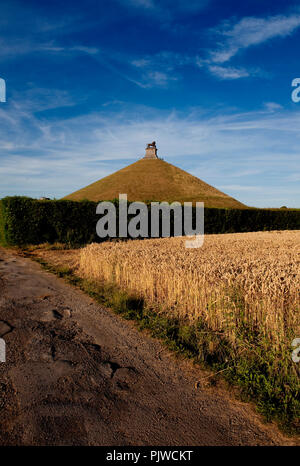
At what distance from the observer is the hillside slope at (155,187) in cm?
7806

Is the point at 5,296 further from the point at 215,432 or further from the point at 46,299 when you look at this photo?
the point at 215,432

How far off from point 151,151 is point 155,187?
1609 inches

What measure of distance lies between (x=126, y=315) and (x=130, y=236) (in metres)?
14.6

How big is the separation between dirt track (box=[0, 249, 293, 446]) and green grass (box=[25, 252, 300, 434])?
181 millimetres

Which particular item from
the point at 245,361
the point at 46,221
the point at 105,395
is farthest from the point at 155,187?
the point at 105,395

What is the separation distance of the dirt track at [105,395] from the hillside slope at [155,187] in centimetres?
6650

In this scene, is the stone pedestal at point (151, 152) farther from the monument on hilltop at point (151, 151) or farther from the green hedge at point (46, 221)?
the green hedge at point (46, 221)

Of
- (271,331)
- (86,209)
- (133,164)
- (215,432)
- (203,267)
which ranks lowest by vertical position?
(215,432)

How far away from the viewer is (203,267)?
6.55 metres

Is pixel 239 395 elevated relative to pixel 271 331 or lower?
lower

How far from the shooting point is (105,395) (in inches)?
127

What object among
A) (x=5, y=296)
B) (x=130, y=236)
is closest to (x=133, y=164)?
(x=130, y=236)

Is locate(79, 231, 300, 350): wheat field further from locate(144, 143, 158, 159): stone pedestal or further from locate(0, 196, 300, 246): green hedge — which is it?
locate(144, 143, 158, 159): stone pedestal
